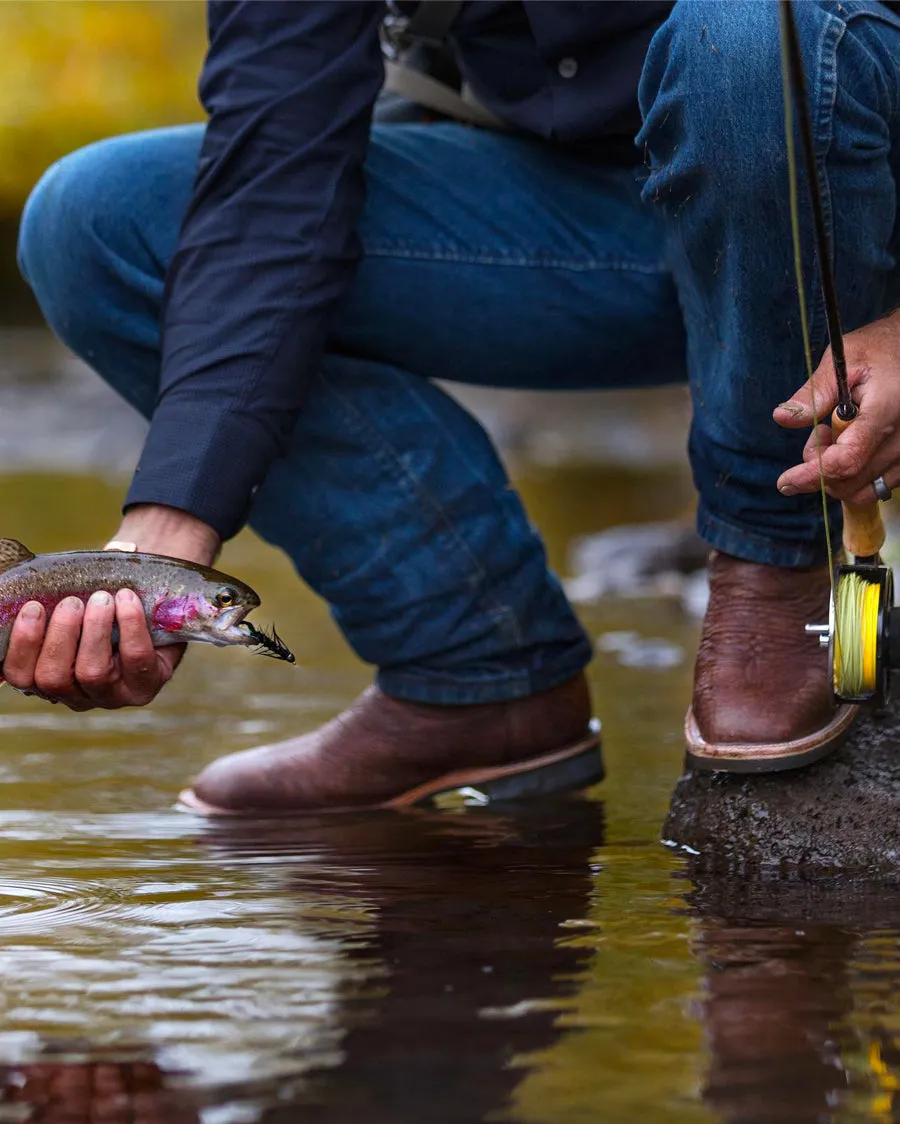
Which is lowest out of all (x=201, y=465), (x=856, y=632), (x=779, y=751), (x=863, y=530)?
(x=779, y=751)

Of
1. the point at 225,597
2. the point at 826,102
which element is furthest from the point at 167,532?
the point at 826,102

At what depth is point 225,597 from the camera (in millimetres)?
1775

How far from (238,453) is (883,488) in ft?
2.48

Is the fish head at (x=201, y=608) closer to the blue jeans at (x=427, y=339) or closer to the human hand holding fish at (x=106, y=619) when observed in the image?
the human hand holding fish at (x=106, y=619)

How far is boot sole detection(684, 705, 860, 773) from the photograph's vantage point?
1.94 m

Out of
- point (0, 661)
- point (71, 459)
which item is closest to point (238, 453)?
point (0, 661)

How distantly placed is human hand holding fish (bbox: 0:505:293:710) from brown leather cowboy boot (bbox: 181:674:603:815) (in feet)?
1.97

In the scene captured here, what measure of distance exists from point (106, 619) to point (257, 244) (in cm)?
59

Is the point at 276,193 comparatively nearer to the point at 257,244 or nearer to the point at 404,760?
the point at 257,244

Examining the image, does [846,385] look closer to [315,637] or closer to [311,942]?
[311,942]

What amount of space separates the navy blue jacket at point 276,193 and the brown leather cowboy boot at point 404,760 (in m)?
0.50

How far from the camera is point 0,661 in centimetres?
176

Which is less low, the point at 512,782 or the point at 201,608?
the point at 201,608

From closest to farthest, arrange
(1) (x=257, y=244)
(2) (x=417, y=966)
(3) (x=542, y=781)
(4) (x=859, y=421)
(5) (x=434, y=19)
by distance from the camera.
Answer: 1. (2) (x=417, y=966)
2. (4) (x=859, y=421)
3. (1) (x=257, y=244)
4. (5) (x=434, y=19)
5. (3) (x=542, y=781)
